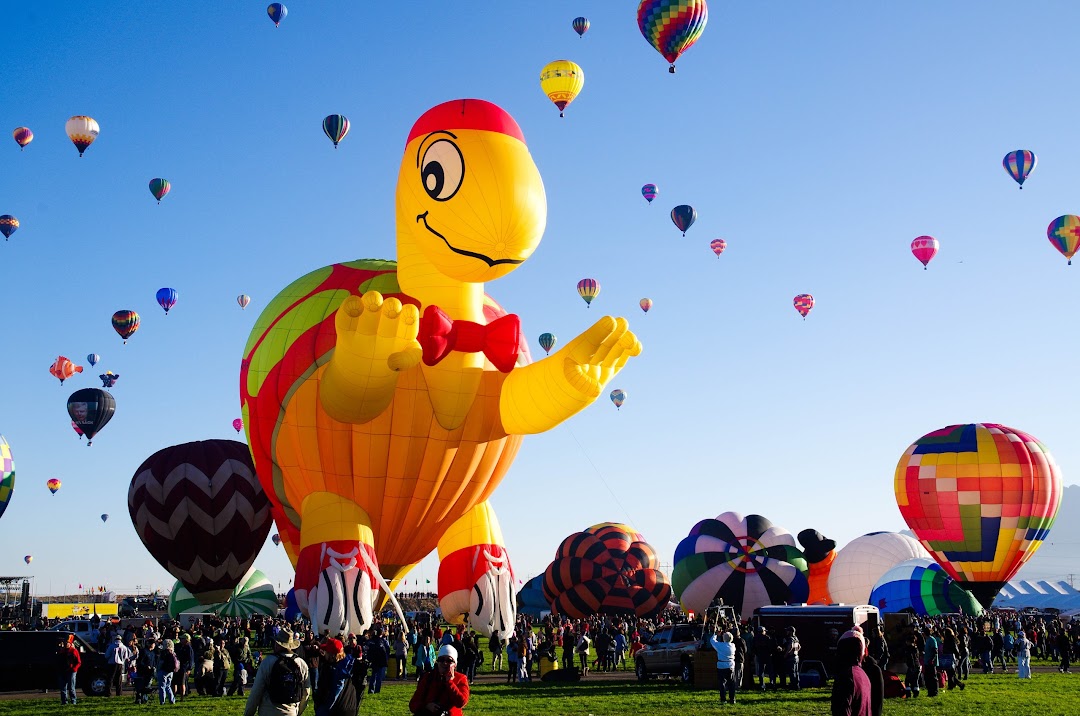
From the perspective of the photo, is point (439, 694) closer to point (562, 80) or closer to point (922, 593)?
point (562, 80)

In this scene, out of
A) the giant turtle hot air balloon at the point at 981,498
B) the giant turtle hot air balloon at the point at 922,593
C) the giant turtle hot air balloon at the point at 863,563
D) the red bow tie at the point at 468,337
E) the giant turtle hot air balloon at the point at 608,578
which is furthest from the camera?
the giant turtle hot air balloon at the point at 863,563

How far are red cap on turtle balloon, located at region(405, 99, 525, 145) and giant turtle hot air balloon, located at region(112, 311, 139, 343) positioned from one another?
81.5ft

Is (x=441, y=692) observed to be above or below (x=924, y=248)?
below

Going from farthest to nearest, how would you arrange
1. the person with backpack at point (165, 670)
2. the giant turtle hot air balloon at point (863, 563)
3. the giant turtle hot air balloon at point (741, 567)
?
the giant turtle hot air balloon at point (863, 563) < the giant turtle hot air balloon at point (741, 567) < the person with backpack at point (165, 670)

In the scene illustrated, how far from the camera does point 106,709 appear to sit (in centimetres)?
1438

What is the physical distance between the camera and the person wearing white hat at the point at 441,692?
6715 millimetres

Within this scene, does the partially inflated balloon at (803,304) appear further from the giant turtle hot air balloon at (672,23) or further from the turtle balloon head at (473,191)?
the turtle balloon head at (473,191)

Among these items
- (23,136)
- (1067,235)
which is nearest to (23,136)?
(23,136)

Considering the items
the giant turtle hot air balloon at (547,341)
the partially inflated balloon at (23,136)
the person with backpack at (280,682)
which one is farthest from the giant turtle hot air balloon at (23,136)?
the person with backpack at (280,682)

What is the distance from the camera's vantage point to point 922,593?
113 feet

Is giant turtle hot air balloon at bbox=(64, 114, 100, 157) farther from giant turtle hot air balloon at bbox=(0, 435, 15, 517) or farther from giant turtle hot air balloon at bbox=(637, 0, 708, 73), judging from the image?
giant turtle hot air balloon at bbox=(637, 0, 708, 73)

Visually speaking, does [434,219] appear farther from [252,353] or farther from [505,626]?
[505,626]

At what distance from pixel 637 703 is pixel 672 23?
16.9 metres

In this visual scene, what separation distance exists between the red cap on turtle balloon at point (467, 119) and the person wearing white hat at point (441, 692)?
31.3 ft
